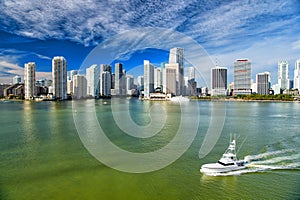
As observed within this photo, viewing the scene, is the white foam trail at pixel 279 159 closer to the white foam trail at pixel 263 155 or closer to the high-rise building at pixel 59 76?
the white foam trail at pixel 263 155

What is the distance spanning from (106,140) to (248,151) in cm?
600

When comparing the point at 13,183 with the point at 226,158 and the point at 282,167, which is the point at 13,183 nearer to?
the point at 226,158

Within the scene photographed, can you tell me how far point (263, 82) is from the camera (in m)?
76.8

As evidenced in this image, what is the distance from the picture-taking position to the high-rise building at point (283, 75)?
280 feet

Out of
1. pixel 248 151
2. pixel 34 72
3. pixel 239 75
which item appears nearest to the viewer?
pixel 248 151

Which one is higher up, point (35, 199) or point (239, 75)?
point (239, 75)

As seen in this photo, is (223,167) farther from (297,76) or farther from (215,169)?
(297,76)

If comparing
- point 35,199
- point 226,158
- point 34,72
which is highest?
point 34,72

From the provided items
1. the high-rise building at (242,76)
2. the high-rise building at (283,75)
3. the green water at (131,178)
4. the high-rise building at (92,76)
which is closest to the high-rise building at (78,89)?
the high-rise building at (92,76)

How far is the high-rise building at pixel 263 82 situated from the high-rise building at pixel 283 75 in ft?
42.4

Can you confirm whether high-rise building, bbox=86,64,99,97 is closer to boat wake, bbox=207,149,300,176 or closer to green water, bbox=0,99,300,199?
green water, bbox=0,99,300,199

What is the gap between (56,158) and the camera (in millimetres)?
7281

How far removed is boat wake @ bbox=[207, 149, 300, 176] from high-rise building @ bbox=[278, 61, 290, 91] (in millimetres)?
90068

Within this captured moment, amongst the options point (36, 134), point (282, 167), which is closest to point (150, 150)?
point (282, 167)
